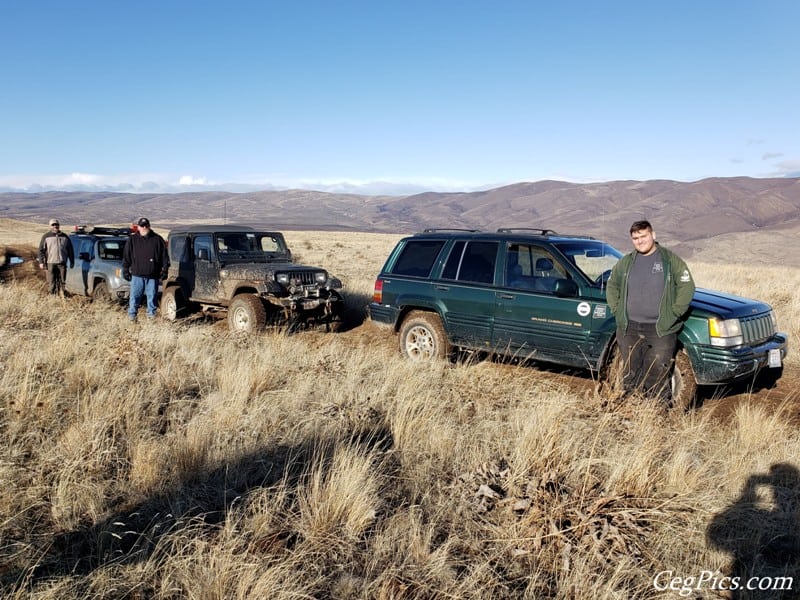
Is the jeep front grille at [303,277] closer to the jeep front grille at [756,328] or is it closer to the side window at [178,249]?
the side window at [178,249]

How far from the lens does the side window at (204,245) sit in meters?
10.0

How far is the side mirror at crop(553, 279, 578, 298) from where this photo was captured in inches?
230

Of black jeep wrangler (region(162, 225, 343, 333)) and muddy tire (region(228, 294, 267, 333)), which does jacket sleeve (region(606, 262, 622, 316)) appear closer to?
black jeep wrangler (region(162, 225, 343, 333))

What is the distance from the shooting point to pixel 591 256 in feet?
21.7

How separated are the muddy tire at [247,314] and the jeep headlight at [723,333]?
20.3 feet

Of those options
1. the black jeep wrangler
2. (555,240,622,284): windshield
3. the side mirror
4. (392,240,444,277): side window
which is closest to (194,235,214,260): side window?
the black jeep wrangler

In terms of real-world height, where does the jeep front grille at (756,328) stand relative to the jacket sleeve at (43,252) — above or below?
below

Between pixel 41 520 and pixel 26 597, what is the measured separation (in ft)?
2.80

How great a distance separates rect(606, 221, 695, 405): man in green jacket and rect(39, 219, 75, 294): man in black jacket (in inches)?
441

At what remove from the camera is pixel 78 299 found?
1196 cm

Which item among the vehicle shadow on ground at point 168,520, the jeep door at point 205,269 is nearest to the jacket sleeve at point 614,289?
the vehicle shadow on ground at point 168,520

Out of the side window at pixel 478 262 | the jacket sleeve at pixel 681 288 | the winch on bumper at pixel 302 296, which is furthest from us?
the winch on bumper at pixel 302 296

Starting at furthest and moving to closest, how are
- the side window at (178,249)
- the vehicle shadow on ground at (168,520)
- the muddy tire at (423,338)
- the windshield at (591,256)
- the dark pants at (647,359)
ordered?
the side window at (178,249), the muddy tire at (423,338), the windshield at (591,256), the dark pants at (647,359), the vehicle shadow on ground at (168,520)

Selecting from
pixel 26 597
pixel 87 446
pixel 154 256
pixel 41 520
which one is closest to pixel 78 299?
pixel 154 256
